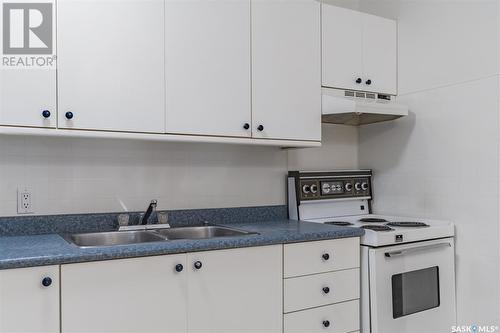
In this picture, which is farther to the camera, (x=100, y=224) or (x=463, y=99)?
(x=463, y=99)

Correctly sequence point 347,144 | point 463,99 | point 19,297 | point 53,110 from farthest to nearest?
1. point 347,144
2. point 463,99
3. point 53,110
4. point 19,297

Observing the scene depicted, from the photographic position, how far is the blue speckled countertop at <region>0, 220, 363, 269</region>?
1.48 metres

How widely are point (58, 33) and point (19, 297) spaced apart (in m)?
1.06

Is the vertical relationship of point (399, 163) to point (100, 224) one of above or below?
above

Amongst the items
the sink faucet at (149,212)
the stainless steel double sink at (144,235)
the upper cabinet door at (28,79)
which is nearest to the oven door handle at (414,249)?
the stainless steel double sink at (144,235)

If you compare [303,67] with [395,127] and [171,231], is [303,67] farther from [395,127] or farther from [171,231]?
[171,231]

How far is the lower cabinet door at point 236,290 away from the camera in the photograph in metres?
1.75

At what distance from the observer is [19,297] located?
57.0 inches

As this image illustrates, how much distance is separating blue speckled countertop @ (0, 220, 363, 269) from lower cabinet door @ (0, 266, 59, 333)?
0.03 metres

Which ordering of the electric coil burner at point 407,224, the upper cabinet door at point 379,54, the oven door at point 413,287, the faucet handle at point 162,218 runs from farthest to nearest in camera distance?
the upper cabinet door at point 379,54 < the electric coil burner at point 407,224 < the faucet handle at point 162,218 < the oven door at point 413,287

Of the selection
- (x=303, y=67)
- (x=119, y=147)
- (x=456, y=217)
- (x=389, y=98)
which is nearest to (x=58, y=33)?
(x=119, y=147)

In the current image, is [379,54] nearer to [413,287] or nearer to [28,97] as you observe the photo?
[413,287]

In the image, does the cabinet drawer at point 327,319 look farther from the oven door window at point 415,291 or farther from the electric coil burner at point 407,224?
the electric coil burner at point 407,224

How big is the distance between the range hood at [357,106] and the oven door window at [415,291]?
0.91 m
